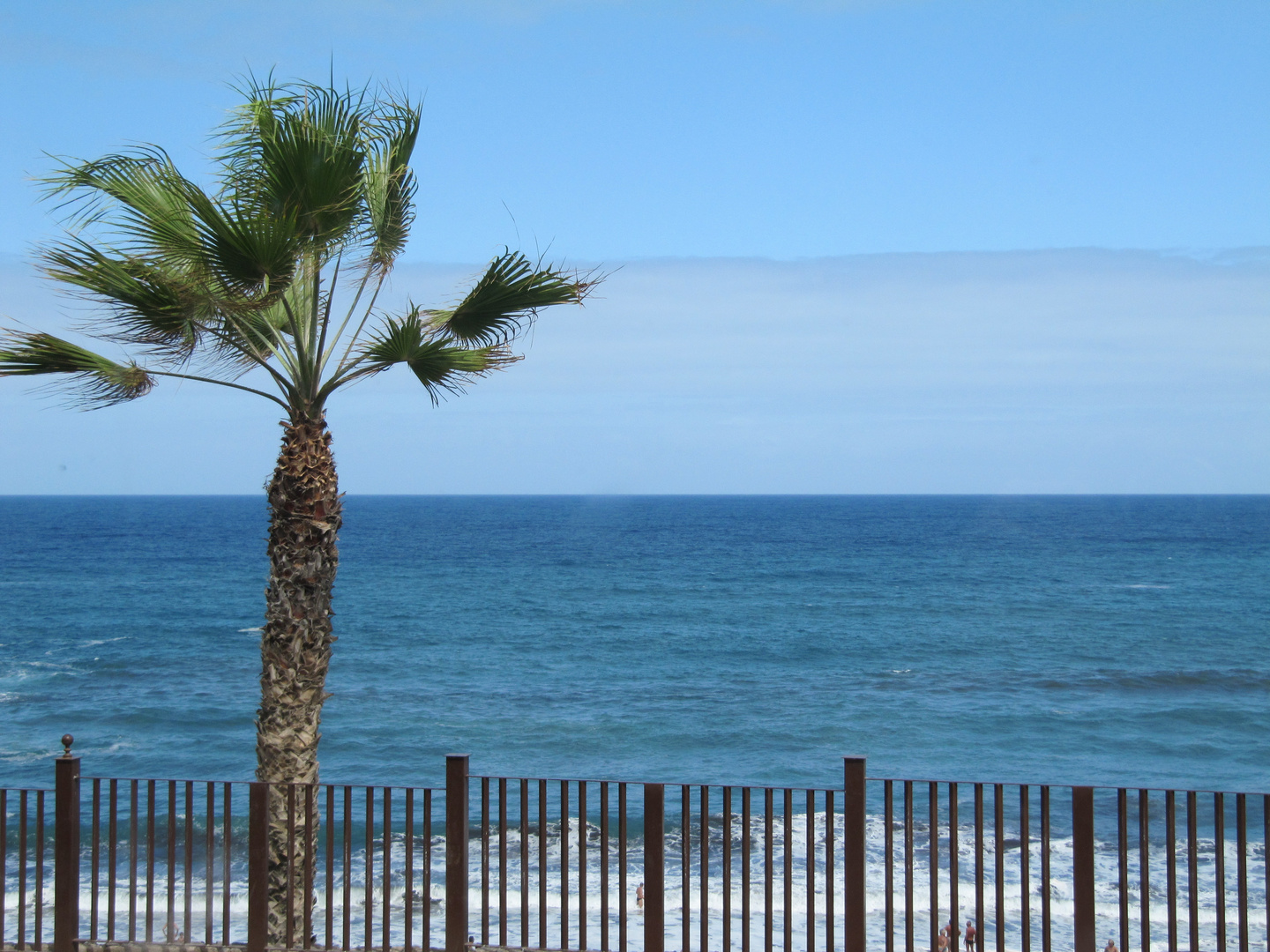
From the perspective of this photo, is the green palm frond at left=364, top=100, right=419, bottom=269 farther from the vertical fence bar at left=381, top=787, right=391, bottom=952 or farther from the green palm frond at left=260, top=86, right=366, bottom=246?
the vertical fence bar at left=381, top=787, right=391, bottom=952

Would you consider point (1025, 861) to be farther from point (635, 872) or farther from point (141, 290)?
point (635, 872)

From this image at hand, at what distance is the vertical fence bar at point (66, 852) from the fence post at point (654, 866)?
2.91 meters

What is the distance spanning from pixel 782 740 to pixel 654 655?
1439 centimetres

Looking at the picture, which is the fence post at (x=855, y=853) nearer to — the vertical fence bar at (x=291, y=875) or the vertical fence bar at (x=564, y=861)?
the vertical fence bar at (x=564, y=861)

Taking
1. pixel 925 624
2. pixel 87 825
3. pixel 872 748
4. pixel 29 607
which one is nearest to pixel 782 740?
pixel 872 748

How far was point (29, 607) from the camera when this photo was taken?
57.2 meters

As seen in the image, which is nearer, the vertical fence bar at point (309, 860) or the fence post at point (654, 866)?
the fence post at point (654, 866)

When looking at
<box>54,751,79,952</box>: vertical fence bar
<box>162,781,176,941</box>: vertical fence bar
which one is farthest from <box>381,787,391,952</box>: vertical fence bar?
<box>54,751,79,952</box>: vertical fence bar

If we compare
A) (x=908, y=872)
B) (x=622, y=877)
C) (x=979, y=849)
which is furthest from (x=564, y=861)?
(x=979, y=849)

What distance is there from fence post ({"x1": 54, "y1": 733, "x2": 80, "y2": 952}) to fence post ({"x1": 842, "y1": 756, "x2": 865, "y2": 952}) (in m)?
3.86

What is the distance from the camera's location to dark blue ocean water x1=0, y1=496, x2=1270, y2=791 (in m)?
29.0

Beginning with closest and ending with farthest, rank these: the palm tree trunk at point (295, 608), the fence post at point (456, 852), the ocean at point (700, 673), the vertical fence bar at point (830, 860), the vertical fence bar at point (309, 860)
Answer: the vertical fence bar at point (830, 860) → the fence post at point (456, 852) → the vertical fence bar at point (309, 860) → the palm tree trunk at point (295, 608) → the ocean at point (700, 673)

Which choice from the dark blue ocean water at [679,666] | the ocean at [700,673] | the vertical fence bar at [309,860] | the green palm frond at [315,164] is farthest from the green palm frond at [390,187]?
the dark blue ocean water at [679,666]

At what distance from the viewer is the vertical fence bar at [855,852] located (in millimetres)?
5266
